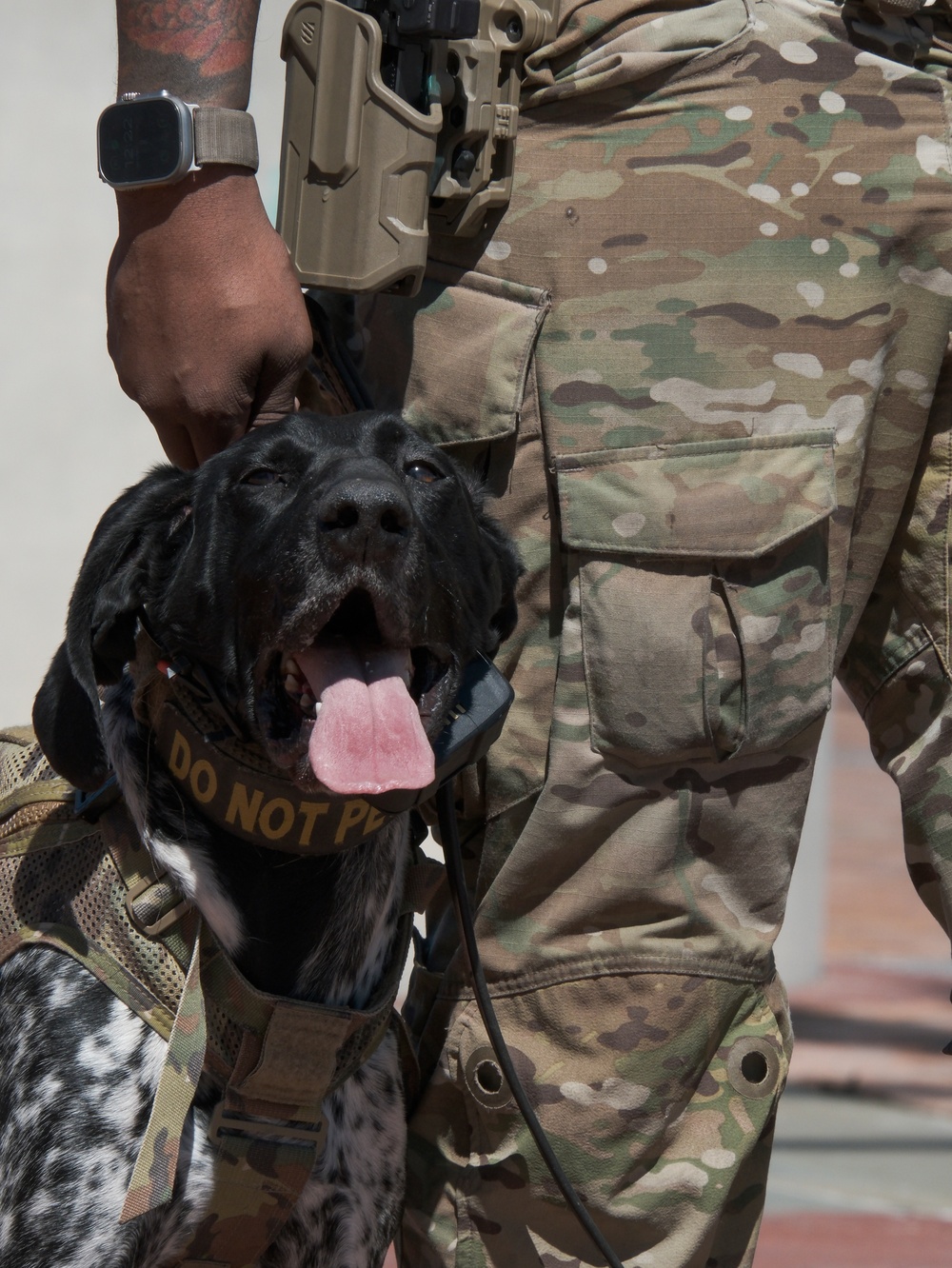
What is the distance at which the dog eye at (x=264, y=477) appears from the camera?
2.38m

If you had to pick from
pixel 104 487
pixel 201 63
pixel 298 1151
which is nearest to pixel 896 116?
pixel 201 63

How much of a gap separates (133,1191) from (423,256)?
1318mm

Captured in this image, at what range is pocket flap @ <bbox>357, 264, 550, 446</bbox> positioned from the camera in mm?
2275

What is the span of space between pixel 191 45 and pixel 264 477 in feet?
1.99

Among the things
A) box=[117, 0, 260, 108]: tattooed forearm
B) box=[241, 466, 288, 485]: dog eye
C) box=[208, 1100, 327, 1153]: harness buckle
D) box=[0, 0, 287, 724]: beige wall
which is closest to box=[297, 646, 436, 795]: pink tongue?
box=[241, 466, 288, 485]: dog eye

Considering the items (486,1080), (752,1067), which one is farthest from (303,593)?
(752,1067)

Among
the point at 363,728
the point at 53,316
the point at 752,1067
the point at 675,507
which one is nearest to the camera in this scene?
the point at 363,728

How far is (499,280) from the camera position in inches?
91.0

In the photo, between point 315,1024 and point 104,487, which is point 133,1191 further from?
point 104,487

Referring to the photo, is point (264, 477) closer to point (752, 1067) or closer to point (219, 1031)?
point (219, 1031)

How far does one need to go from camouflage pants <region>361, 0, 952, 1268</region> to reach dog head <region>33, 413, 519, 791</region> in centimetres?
9

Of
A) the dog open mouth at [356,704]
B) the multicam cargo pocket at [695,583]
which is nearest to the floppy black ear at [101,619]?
the dog open mouth at [356,704]

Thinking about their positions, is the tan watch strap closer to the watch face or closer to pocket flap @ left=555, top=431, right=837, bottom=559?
the watch face

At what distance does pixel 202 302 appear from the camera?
2188 millimetres
